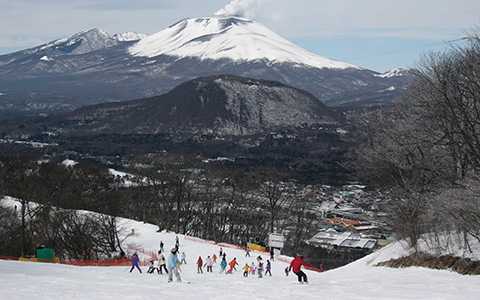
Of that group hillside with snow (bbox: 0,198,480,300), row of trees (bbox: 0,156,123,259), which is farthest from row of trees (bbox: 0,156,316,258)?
hillside with snow (bbox: 0,198,480,300)

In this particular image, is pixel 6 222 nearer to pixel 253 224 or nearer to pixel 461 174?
pixel 253 224

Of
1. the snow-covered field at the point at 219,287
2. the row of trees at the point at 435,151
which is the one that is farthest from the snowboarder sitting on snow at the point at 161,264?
the row of trees at the point at 435,151

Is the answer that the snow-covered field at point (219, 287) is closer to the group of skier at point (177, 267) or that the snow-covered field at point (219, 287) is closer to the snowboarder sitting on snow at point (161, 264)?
the group of skier at point (177, 267)

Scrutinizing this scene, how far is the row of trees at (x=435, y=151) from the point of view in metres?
29.2

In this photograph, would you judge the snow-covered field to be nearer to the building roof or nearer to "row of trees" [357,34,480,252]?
"row of trees" [357,34,480,252]

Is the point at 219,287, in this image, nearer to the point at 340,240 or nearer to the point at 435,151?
the point at 435,151

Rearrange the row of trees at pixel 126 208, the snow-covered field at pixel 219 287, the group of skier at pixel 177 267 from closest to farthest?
the snow-covered field at pixel 219 287 → the group of skier at pixel 177 267 → the row of trees at pixel 126 208

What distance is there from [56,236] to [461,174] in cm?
3535

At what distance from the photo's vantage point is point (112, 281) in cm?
2441

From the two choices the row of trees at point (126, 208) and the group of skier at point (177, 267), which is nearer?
the group of skier at point (177, 267)

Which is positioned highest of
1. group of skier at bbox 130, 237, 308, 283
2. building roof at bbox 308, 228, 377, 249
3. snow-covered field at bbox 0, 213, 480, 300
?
building roof at bbox 308, 228, 377, 249

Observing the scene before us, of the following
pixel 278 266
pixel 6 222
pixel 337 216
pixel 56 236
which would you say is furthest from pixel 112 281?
pixel 337 216

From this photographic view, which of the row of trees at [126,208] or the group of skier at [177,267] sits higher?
the row of trees at [126,208]

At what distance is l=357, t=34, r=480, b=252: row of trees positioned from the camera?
29.2m
